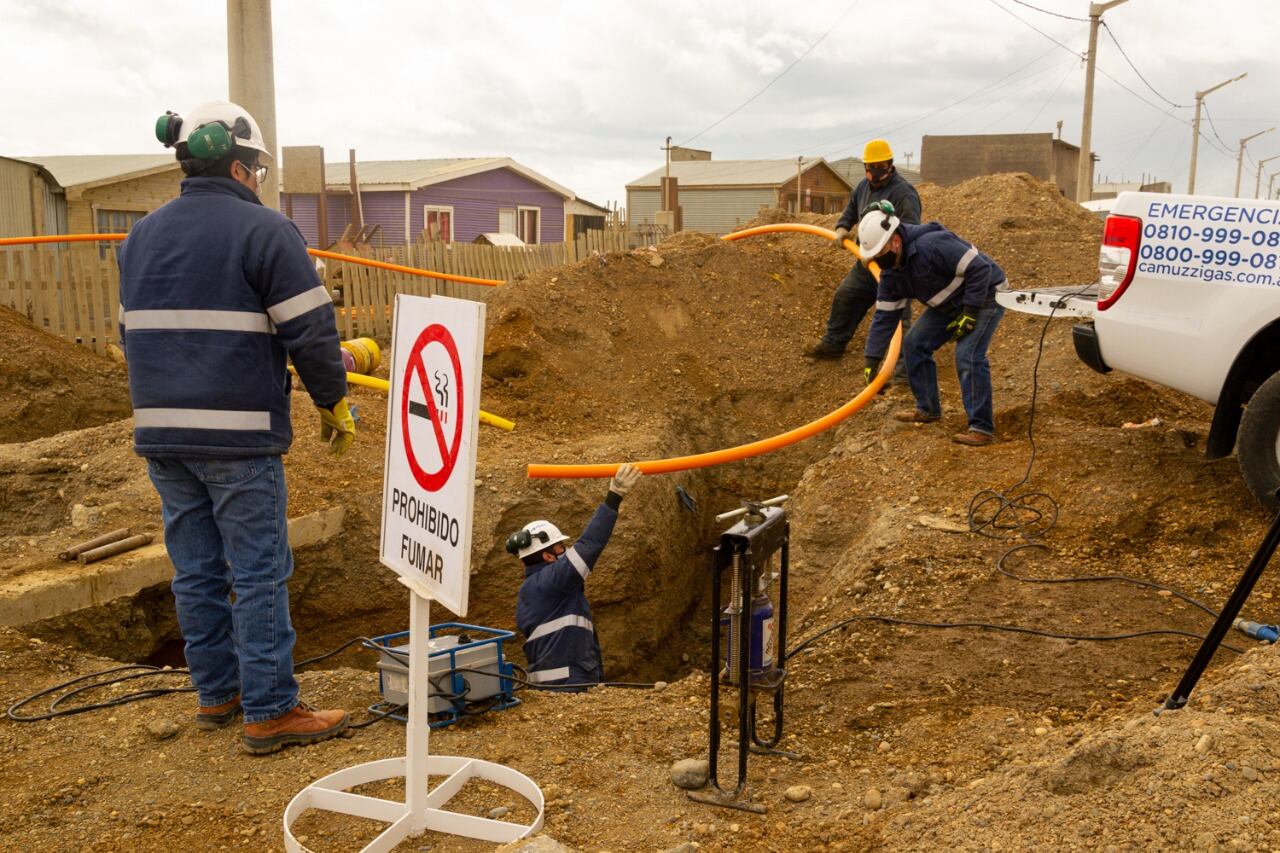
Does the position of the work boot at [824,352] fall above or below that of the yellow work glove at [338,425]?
below

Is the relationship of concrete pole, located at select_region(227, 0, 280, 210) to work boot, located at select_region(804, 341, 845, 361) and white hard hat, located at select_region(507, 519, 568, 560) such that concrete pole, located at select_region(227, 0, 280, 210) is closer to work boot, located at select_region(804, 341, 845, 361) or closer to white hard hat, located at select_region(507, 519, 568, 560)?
white hard hat, located at select_region(507, 519, 568, 560)

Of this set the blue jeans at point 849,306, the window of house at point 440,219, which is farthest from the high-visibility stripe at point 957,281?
the window of house at point 440,219

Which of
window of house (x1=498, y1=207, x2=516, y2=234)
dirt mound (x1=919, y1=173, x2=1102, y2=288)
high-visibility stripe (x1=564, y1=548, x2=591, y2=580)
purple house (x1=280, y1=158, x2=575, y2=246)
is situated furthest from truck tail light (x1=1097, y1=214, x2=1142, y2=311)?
window of house (x1=498, y1=207, x2=516, y2=234)

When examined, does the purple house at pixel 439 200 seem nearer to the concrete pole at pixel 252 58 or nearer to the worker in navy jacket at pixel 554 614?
the concrete pole at pixel 252 58

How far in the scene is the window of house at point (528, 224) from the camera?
35.3 m

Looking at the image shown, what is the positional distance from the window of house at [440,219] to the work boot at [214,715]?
2692 centimetres

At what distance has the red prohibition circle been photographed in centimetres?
335

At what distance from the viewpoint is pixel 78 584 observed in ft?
20.8

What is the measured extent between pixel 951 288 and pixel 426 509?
17.6 ft

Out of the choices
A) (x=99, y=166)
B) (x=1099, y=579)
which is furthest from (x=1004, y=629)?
(x=99, y=166)

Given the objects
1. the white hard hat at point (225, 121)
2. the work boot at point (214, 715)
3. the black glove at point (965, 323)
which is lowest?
the work boot at point (214, 715)

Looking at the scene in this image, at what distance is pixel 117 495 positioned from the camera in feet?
25.5

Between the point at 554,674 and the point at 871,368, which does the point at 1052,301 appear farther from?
the point at 554,674

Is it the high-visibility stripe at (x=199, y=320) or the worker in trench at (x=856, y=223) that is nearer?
the high-visibility stripe at (x=199, y=320)
